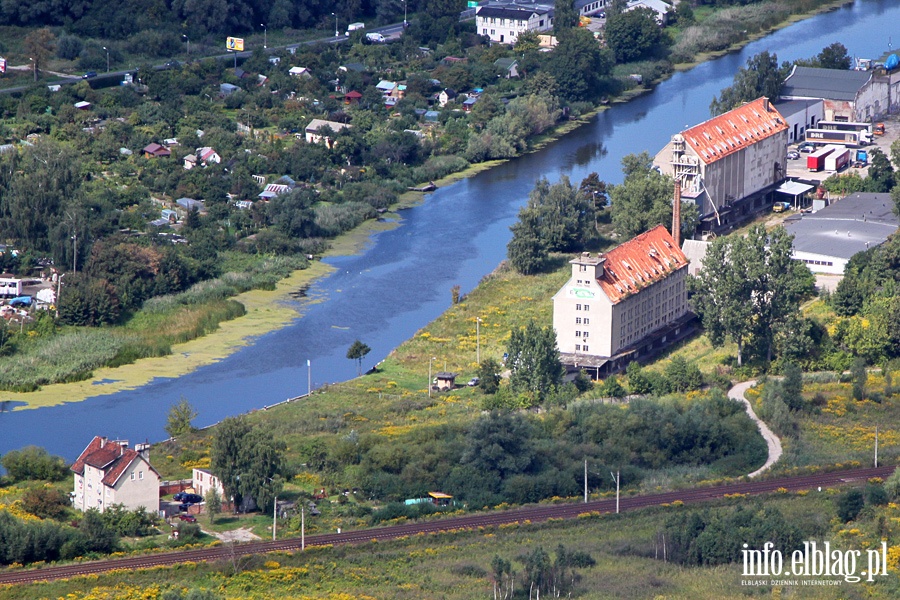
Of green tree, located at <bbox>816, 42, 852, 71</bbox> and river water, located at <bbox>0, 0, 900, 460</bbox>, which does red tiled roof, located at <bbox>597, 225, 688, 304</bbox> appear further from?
green tree, located at <bbox>816, 42, 852, 71</bbox>

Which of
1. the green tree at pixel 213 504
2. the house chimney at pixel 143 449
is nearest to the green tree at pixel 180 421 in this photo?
the house chimney at pixel 143 449

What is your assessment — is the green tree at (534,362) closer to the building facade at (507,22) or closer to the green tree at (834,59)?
the green tree at (834,59)

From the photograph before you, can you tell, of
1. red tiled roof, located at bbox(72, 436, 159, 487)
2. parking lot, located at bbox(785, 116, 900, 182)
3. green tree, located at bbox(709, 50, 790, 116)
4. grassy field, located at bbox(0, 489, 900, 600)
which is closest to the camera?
grassy field, located at bbox(0, 489, 900, 600)

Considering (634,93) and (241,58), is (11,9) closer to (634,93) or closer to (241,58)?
(241,58)

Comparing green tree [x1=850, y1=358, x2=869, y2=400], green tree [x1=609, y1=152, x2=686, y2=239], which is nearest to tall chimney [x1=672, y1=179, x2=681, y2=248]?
green tree [x1=609, y1=152, x2=686, y2=239]

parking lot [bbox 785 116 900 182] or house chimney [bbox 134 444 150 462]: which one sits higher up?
parking lot [bbox 785 116 900 182]

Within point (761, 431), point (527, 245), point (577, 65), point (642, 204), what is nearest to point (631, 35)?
point (577, 65)
